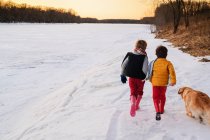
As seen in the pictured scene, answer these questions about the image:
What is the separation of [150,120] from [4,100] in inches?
184

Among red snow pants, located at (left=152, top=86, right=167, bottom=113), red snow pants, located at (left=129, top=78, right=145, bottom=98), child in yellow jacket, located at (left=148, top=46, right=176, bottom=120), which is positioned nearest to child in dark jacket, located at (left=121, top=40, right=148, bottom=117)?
red snow pants, located at (left=129, top=78, right=145, bottom=98)

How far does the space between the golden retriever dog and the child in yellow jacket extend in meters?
0.45

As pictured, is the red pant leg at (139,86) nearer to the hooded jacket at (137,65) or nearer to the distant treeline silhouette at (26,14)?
the hooded jacket at (137,65)

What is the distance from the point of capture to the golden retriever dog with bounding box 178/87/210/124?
511 centimetres

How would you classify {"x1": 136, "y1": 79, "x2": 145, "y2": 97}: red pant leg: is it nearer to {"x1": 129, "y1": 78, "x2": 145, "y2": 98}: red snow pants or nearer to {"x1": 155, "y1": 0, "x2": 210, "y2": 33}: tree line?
{"x1": 129, "y1": 78, "x2": 145, "y2": 98}: red snow pants

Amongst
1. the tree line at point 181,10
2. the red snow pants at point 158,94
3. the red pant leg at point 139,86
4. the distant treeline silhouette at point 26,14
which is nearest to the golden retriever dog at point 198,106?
the red snow pants at point 158,94

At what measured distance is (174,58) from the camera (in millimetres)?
13664

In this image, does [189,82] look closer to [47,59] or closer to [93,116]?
[93,116]

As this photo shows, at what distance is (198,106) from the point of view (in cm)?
521

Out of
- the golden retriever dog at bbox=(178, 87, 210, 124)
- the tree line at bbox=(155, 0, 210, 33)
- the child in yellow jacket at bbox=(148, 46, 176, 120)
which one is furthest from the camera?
the tree line at bbox=(155, 0, 210, 33)

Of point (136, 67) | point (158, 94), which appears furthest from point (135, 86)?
point (158, 94)

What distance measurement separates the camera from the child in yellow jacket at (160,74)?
551 cm

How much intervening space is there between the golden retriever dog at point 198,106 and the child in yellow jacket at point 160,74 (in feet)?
1.47

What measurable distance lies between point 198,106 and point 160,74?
2.79ft
